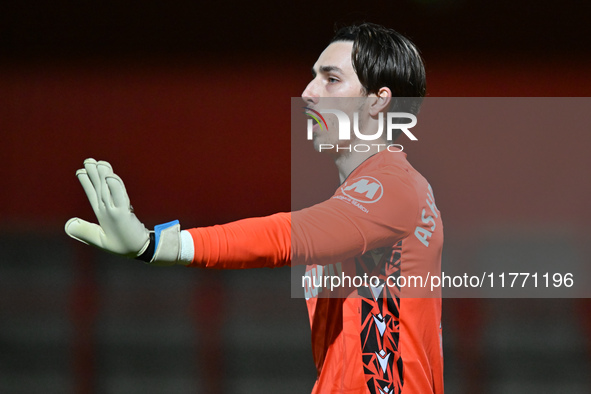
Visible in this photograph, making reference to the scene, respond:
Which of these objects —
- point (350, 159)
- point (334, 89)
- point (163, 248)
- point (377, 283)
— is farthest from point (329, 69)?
point (163, 248)

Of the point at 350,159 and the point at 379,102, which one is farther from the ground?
the point at 379,102

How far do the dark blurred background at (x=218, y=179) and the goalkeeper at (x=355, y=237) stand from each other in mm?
1887

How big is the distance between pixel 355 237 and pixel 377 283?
0.28m

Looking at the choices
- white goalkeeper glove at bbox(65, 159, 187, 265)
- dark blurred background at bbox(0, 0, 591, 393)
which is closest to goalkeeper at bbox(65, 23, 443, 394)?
white goalkeeper glove at bbox(65, 159, 187, 265)

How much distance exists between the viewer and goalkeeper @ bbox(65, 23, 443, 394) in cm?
123

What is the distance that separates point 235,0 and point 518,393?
120 inches

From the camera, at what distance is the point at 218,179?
369 centimetres

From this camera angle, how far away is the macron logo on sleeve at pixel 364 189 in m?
1.38

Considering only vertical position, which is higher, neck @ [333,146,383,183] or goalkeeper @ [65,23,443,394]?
neck @ [333,146,383,183]

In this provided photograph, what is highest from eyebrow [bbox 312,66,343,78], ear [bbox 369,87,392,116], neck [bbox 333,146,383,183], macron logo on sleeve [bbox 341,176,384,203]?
eyebrow [bbox 312,66,343,78]

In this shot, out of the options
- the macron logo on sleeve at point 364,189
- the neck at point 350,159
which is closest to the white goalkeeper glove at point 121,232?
the macron logo on sleeve at point 364,189

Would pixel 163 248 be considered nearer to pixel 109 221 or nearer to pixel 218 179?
pixel 109 221

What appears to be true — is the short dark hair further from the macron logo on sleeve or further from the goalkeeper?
the macron logo on sleeve

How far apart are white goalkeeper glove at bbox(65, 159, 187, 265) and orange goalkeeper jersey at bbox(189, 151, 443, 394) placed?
0.55ft
